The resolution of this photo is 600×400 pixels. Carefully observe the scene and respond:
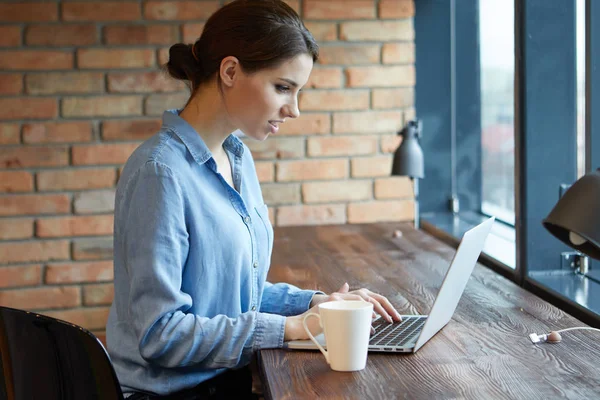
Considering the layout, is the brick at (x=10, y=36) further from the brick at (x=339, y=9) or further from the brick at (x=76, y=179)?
the brick at (x=339, y=9)

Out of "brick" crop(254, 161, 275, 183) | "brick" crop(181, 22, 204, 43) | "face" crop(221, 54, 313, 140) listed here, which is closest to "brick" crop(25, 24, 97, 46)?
"brick" crop(181, 22, 204, 43)

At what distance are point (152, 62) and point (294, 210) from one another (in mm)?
798

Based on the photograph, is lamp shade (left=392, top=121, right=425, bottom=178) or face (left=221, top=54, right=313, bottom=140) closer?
face (left=221, top=54, right=313, bottom=140)

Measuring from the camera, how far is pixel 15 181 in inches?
116

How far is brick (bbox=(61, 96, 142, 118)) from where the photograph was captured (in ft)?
9.67

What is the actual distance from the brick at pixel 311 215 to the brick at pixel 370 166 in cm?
15

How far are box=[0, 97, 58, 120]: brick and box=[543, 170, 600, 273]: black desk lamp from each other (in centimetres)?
214

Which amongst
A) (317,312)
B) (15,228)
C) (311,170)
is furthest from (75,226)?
(317,312)

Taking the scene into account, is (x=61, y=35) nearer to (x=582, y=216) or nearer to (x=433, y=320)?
(x=433, y=320)

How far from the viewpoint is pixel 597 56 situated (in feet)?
6.14

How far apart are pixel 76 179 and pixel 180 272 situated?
1703 mm

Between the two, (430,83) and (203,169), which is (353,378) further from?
(430,83)

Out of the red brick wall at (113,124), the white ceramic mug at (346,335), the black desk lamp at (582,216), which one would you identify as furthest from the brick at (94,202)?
the black desk lamp at (582,216)

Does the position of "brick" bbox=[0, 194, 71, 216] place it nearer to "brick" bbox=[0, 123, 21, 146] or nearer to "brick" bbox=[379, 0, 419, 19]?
"brick" bbox=[0, 123, 21, 146]
